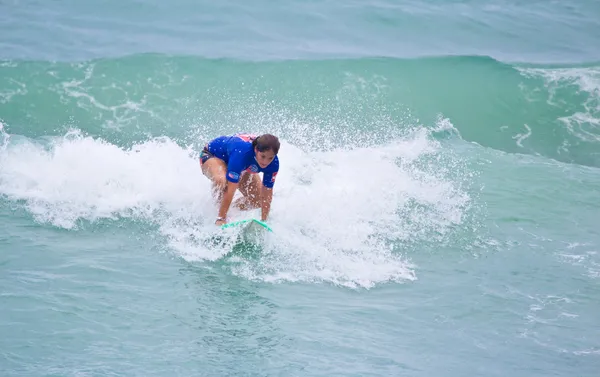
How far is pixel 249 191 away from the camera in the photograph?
8906mm

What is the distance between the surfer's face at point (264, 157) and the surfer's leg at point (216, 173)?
0.76 m

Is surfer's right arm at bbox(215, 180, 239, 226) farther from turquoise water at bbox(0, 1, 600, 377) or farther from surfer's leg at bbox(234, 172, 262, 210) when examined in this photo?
surfer's leg at bbox(234, 172, 262, 210)

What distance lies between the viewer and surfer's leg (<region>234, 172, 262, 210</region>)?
882cm

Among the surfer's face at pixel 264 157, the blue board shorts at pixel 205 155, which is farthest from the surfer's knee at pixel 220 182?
the surfer's face at pixel 264 157

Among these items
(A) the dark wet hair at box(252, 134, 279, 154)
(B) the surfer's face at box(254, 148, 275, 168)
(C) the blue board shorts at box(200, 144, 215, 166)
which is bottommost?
(C) the blue board shorts at box(200, 144, 215, 166)

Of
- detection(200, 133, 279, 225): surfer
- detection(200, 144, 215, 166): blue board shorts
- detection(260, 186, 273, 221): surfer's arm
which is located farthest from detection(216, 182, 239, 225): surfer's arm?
detection(200, 144, 215, 166): blue board shorts

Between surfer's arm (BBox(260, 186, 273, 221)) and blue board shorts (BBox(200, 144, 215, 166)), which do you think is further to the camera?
blue board shorts (BBox(200, 144, 215, 166))

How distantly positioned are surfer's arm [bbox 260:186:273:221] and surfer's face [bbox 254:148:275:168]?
595mm

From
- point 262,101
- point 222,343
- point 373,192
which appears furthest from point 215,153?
point 262,101

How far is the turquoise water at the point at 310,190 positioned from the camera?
631 centimetres

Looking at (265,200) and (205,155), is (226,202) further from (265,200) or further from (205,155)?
(205,155)

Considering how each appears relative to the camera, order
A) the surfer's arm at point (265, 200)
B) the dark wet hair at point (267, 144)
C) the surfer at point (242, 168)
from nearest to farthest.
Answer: the dark wet hair at point (267, 144)
the surfer at point (242, 168)
the surfer's arm at point (265, 200)

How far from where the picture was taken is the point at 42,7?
16.8 m

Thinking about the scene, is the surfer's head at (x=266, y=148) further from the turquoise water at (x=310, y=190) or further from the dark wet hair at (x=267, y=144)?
the turquoise water at (x=310, y=190)
